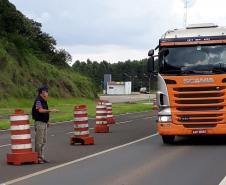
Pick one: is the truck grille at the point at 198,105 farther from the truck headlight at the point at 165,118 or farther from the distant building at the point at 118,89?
the distant building at the point at 118,89

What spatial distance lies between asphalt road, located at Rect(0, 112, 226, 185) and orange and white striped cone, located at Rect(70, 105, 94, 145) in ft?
1.39

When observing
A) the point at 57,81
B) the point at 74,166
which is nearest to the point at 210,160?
the point at 74,166

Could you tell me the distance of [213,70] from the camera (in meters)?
18.9

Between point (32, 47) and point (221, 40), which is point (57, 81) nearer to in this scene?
point (32, 47)

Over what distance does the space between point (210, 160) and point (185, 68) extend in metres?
4.44

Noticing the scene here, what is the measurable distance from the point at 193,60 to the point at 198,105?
1336 mm

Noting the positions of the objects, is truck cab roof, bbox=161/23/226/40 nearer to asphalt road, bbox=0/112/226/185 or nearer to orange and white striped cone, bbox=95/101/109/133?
asphalt road, bbox=0/112/226/185

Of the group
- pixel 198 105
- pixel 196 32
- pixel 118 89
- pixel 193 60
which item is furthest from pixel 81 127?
pixel 118 89

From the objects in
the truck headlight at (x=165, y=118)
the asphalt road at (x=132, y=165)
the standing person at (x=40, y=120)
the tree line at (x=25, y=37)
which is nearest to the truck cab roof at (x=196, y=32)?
the truck headlight at (x=165, y=118)

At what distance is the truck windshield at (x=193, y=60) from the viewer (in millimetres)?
18906

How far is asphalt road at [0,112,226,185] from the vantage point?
12206 millimetres

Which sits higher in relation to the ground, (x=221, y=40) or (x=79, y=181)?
(x=221, y=40)

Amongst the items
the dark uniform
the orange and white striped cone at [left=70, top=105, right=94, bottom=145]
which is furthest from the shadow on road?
the dark uniform

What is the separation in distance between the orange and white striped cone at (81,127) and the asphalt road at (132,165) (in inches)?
16.7
